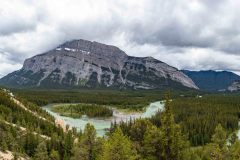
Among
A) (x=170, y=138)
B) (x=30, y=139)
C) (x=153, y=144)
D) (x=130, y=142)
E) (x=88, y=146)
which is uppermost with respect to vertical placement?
(x=170, y=138)

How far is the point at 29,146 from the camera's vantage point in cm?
12825

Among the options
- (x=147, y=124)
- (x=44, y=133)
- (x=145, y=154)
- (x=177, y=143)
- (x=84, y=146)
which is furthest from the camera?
(x=44, y=133)

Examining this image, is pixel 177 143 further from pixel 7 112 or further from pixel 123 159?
pixel 7 112

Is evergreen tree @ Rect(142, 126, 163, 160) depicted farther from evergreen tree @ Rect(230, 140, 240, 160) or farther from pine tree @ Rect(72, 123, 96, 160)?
pine tree @ Rect(72, 123, 96, 160)

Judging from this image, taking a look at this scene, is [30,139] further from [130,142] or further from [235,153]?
[235,153]

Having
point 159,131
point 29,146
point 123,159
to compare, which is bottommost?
point 29,146

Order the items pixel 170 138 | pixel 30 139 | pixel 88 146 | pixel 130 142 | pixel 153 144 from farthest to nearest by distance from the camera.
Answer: pixel 30 139
pixel 88 146
pixel 130 142
pixel 153 144
pixel 170 138

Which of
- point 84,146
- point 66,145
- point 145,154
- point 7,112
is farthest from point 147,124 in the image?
point 7,112

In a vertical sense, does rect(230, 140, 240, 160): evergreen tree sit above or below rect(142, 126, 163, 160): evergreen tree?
below

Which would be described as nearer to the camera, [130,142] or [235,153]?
[130,142]

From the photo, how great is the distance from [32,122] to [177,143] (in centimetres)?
13084

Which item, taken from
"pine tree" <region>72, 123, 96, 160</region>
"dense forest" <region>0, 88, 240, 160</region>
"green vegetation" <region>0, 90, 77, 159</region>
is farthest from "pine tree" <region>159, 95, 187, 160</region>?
"green vegetation" <region>0, 90, 77, 159</region>

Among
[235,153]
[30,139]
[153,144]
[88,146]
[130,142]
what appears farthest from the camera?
[30,139]

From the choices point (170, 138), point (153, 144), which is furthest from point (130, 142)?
point (170, 138)
